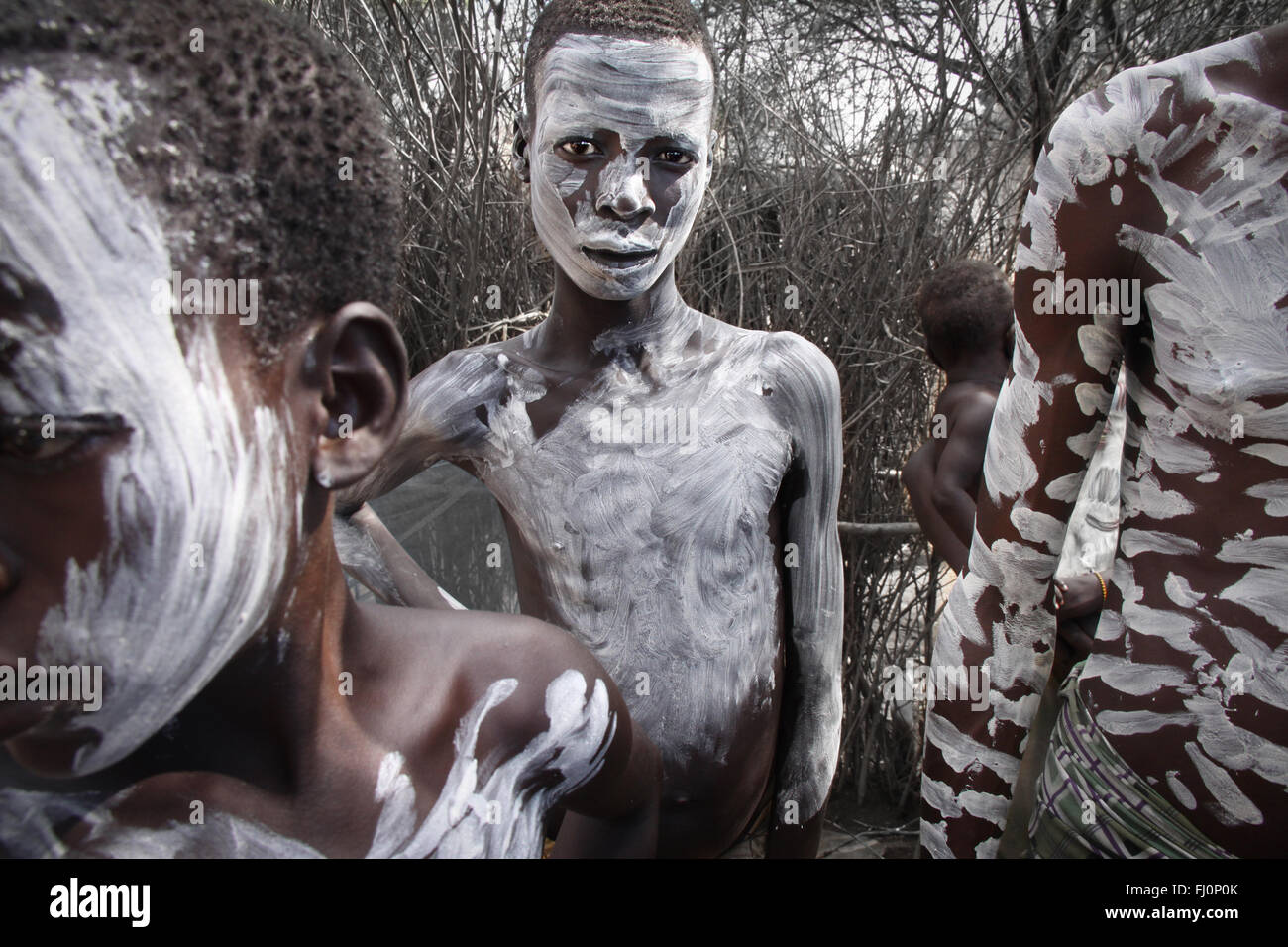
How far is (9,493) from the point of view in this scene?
65 centimetres

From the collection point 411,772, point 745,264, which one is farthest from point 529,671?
point 745,264

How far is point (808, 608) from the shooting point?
1547mm

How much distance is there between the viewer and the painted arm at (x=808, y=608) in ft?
5.08

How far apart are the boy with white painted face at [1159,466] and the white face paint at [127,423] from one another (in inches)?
39.7

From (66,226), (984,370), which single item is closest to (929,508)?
(984,370)

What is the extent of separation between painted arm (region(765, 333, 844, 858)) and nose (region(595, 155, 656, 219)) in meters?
0.34

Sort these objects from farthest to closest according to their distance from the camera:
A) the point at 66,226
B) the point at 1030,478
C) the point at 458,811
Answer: the point at 1030,478, the point at 458,811, the point at 66,226

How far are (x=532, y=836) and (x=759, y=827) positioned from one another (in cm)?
84

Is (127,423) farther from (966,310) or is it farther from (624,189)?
(966,310)

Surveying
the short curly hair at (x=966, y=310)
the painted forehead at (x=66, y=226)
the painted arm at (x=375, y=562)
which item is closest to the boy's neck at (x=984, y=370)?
the short curly hair at (x=966, y=310)

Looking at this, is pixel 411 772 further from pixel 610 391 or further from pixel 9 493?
pixel 610 391

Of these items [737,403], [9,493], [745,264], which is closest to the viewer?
[9,493]

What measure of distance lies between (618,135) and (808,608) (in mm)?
807

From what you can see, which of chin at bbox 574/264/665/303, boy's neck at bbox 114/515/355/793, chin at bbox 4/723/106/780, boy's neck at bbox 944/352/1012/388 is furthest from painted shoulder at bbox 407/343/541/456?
boy's neck at bbox 944/352/1012/388
